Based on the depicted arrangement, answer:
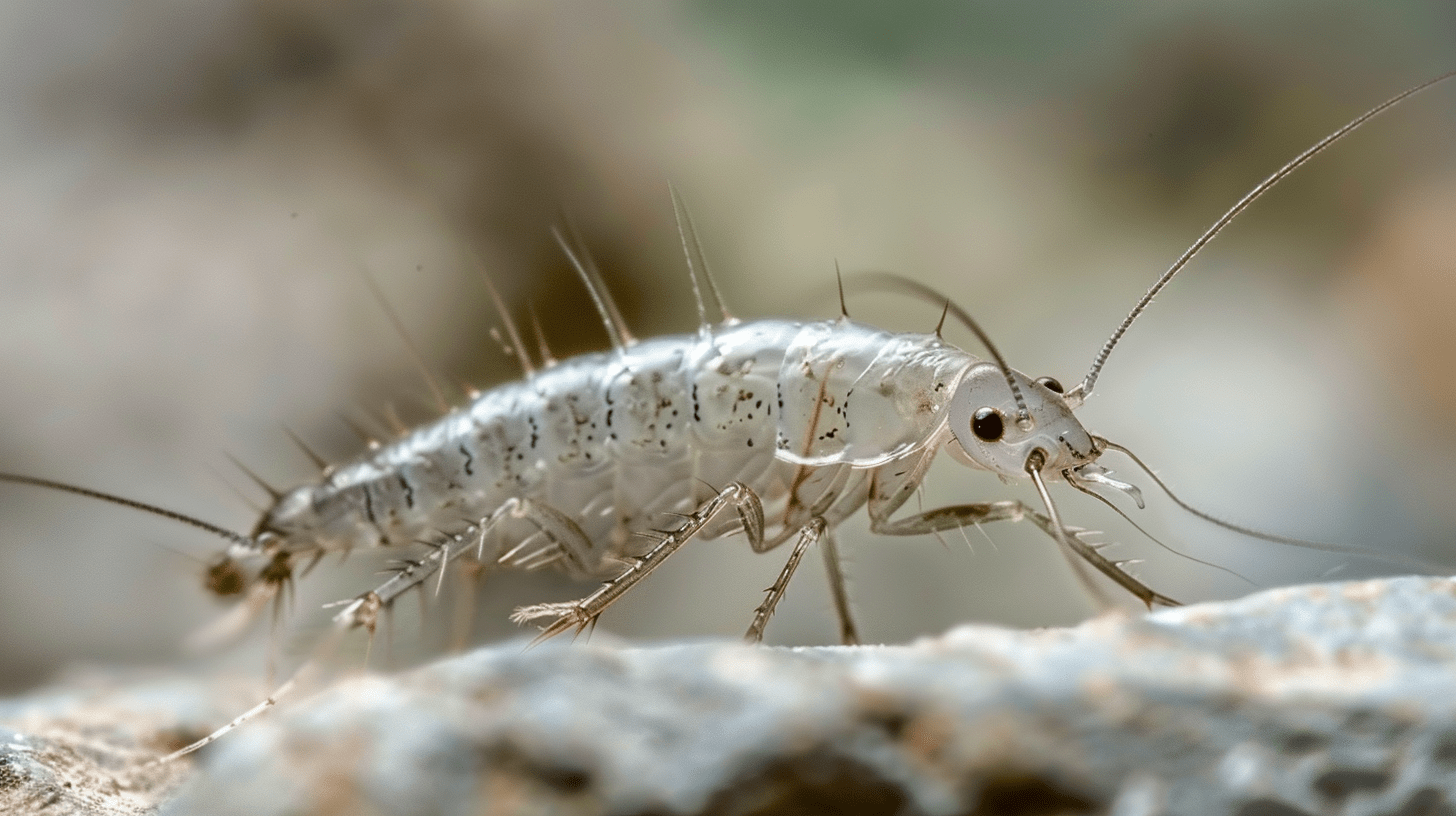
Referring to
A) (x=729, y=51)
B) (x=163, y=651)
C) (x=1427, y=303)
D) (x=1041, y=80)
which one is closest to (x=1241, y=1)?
(x=1041, y=80)

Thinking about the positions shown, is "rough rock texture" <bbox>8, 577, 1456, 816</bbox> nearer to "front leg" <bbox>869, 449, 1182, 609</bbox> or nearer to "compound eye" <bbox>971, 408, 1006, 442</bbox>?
"front leg" <bbox>869, 449, 1182, 609</bbox>

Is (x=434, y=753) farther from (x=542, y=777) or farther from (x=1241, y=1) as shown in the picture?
(x=1241, y=1)

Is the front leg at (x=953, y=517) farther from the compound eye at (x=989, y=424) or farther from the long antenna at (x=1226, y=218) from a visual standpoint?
the long antenna at (x=1226, y=218)

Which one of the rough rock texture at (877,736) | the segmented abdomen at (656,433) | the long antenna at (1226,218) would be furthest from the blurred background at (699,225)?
the rough rock texture at (877,736)

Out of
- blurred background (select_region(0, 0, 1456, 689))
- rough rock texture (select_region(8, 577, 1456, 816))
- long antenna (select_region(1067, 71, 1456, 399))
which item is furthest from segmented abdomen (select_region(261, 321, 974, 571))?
blurred background (select_region(0, 0, 1456, 689))

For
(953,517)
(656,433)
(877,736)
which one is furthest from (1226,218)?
(877,736)

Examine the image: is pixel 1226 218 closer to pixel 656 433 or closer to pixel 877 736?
pixel 656 433

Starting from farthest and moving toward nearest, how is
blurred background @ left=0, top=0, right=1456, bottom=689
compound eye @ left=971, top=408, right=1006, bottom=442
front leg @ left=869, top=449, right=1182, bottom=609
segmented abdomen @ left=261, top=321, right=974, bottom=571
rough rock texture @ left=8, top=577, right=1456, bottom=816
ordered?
1. blurred background @ left=0, top=0, right=1456, bottom=689
2. segmented abdomen @ left=261, top=321, right=974, bottom=571
3. compound eye @ left=971, top=408, right=1006, bottom=442
4. front leg @ left=869, top=449, right=1182, bottom=609
5. rough rock texture @ left=8, top=577, right=1456, bottom=816
